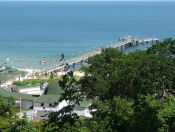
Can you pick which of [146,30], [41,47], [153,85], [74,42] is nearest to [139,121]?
[153,85]

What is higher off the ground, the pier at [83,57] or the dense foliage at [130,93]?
the dense foliage at [130,93]

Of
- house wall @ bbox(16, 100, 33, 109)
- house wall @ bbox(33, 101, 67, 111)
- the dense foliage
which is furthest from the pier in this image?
the dense foliage

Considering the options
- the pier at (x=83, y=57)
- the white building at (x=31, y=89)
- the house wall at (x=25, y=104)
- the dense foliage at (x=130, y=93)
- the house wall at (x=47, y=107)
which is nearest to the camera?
the dense foliage at (x=130, y=93)

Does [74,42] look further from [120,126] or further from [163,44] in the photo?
[120,126]

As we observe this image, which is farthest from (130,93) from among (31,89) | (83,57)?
(83,57)

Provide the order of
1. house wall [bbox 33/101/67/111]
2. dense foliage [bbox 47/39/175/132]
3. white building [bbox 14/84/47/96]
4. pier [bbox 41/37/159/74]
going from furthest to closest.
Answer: pier [bbox 41/37/159/74]
white building [bbox 14/84/47/96]
house wall [bbox 33/101/67/111]
dense foliage [bbox 47/39/175/132]

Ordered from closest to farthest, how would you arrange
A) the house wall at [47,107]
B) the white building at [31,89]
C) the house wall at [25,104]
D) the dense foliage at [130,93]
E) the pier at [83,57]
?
the dense foliage at [130,93], the house wall at [47,107], the house wall at [25,104], the white building at [31,89], the pier at [83,57]

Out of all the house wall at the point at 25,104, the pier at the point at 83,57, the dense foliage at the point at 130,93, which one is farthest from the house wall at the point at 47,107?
the pier at the point at 83,57

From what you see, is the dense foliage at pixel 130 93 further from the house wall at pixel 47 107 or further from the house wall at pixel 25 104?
the house wall at pixel 25 104

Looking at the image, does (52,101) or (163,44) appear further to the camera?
(52,101)

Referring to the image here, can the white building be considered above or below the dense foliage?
below

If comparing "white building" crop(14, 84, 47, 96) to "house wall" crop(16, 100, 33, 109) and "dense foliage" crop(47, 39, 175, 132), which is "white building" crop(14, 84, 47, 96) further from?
"dense foliage" crop(47, 39, 175, 132)
